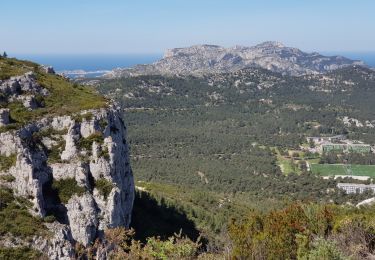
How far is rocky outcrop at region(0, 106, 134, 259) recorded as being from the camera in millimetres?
41812

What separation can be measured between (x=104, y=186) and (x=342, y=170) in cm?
11495

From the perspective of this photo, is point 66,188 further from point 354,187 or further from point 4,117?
point 354,187

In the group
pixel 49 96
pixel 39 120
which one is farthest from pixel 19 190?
pixel 49 96

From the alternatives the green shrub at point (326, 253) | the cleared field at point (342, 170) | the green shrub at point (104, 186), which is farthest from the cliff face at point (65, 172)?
the cleared field at point (342, 170)

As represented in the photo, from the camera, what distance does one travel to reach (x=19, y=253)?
34.8 metres

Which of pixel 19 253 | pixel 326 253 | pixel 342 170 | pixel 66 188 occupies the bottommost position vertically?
pixel 342 170

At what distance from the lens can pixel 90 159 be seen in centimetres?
4772

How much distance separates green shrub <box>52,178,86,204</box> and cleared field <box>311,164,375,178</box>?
347 feet

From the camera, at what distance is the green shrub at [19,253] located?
34.3m

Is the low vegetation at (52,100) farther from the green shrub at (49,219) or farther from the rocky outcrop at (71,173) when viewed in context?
the green shrub at (49,219)

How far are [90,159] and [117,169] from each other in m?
3.65

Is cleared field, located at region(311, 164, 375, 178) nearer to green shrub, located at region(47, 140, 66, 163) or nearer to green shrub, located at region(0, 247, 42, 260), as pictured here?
green shrub, located at region(47, 140, 66, 163)

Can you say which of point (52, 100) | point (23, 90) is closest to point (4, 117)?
point (23, 90)

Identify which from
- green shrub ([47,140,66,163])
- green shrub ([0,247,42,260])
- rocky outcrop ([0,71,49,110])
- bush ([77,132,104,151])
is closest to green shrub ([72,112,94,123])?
bush ([77,132,104,151])
